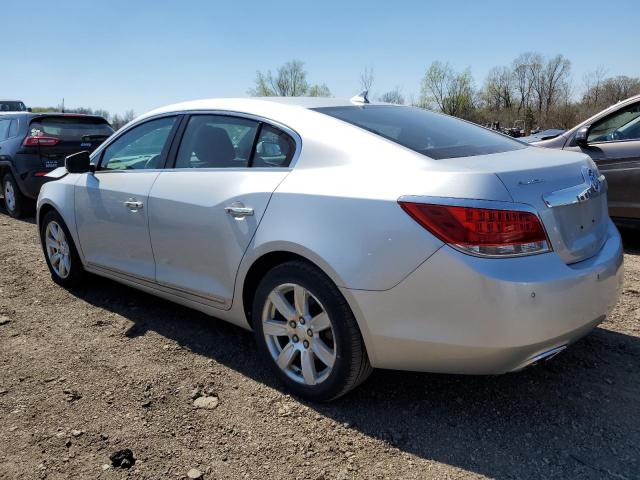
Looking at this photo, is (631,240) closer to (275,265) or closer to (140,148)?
(275,265)

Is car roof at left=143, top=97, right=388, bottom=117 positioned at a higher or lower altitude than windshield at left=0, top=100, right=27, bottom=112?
lower

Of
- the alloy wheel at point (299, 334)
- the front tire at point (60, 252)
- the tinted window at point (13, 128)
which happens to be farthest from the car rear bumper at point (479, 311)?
the tinted window at point (13, 128)

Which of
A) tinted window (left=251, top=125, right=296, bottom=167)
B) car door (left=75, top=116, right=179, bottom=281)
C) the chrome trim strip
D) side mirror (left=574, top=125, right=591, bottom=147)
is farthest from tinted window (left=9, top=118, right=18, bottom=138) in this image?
side mirror (left=574, top=125, right=591, bottom=147)

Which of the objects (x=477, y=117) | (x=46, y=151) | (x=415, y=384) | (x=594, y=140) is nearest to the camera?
(x=415, y=384)

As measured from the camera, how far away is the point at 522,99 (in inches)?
2953

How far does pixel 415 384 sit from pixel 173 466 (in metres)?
1.32

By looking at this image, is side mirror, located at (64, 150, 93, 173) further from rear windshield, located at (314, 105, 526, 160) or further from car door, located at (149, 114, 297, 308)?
rear windshield, located at (314, 105, 526, 160)

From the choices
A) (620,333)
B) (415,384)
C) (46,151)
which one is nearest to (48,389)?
(415,384)

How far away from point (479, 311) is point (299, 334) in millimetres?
966

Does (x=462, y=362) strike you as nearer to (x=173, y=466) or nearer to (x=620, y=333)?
(x=173, y=466)

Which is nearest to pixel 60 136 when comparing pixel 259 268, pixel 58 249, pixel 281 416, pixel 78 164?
pixel 58 249

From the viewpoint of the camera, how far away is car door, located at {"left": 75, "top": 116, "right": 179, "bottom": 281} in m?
3.65

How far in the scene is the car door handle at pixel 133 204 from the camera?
3.59 metres

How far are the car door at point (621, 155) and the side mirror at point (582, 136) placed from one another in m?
0.06
